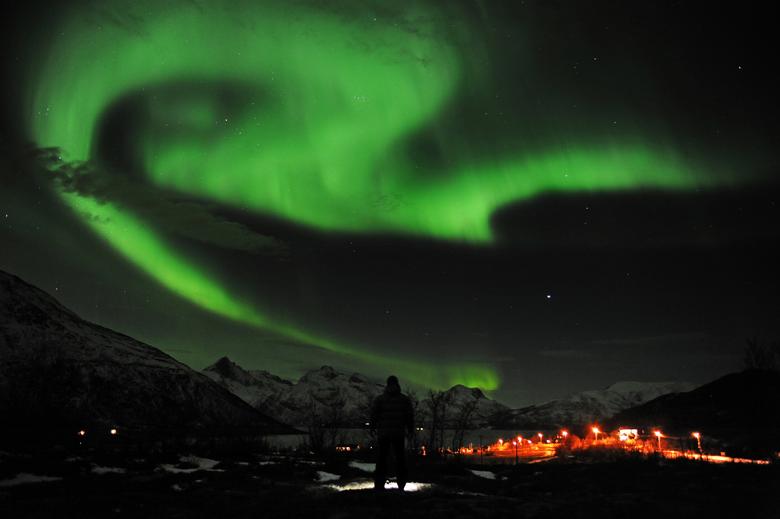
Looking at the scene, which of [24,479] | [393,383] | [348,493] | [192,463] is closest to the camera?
[348,493]

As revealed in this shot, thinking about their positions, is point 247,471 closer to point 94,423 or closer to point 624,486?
point 624,486

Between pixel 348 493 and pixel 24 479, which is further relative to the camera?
pixel 24 479

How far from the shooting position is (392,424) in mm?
14680

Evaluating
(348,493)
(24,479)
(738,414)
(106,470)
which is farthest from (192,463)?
(738,414)

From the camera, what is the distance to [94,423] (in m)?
192

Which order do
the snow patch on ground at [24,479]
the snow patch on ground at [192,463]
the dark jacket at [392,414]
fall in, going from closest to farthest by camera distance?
1. the dark jacket at [392,414]
2. the snow patch on ground at [24,479]
3. the snow patch on ground at [192,463]

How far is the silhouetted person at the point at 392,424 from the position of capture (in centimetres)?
1441

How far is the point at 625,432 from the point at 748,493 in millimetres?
65283

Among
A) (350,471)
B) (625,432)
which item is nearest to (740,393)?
(625,432)

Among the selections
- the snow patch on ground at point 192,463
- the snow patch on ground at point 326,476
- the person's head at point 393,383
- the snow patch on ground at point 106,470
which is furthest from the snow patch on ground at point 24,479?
the person's head at point 393,383

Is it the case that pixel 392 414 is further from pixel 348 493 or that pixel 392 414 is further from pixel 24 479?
pixel 24 479

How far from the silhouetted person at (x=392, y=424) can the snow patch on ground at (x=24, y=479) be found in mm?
9428

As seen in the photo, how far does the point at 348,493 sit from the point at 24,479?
9.80 m

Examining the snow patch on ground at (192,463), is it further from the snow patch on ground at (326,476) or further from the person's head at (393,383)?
the person's head at (393,383)
